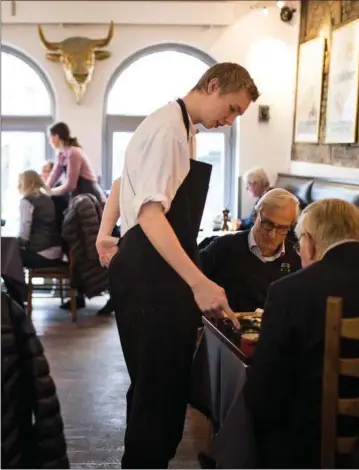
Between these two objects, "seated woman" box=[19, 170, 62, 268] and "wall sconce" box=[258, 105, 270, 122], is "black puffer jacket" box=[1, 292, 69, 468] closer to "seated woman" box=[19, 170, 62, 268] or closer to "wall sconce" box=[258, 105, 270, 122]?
"seated woman" box=[19, 170, 62, 268]

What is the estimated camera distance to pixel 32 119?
294 inches

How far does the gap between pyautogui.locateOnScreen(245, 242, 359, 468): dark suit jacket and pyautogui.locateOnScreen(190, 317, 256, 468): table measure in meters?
0.06

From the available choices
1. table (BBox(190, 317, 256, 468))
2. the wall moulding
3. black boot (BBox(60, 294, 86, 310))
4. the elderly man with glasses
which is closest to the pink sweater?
black boot (BBox(60, 294, 86, 310))

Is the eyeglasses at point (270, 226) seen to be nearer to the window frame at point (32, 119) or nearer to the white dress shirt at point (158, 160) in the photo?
the white dress shirt at point (158, 160)

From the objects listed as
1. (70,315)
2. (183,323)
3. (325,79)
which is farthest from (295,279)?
(325,79)

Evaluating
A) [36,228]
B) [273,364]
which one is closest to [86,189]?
[36,228]

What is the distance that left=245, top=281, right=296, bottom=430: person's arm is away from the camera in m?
1.72

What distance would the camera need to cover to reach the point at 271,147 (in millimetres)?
7418

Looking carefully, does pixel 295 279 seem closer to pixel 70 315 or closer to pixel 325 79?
pixel 70 315

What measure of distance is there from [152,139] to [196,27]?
5607 mm

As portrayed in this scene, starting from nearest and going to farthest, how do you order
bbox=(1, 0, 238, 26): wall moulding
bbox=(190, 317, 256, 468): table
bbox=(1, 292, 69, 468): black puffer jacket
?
bbox=(1, 292, 69, 468): black puffer jacket, bbox=(190, 317, 256, 468): table, bbox=(1, 0, 238, 26): wall moulding

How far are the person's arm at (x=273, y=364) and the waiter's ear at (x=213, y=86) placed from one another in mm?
669

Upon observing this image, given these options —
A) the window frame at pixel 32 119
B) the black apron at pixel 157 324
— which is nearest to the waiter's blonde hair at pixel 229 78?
the black apron at pixel 157 324

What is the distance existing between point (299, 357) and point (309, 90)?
17.3 feet
